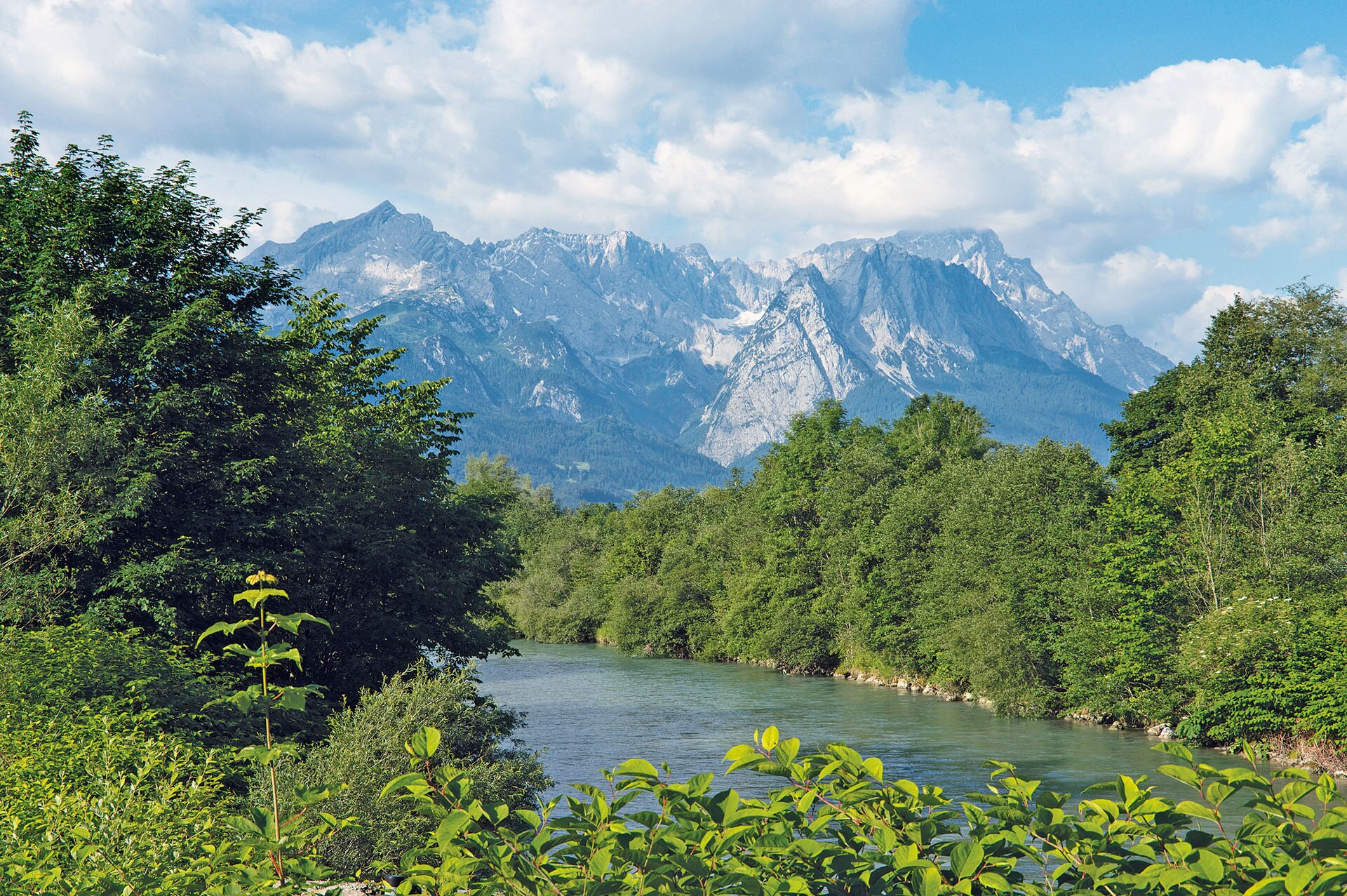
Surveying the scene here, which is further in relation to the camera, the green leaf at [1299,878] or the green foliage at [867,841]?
the green foliage at [867,841]

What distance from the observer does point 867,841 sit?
12.9 ft

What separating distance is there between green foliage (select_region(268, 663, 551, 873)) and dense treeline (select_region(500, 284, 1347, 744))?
24328 mm

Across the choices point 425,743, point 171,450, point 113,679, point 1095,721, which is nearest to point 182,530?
point 171,450

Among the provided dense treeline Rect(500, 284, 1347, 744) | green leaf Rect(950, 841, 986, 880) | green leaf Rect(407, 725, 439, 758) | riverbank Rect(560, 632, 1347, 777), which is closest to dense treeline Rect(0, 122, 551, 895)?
green leaf Rect(407, 725, 439, 758)

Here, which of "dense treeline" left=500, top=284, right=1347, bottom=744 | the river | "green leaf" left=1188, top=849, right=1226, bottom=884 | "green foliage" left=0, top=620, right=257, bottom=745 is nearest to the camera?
"green leaf" left=1188, top=849, right=1226, bottom=884

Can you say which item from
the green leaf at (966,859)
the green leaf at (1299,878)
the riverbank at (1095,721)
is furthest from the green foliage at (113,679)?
the riverbank at (1095,721)

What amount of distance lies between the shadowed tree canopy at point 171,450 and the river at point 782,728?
7.38 meters

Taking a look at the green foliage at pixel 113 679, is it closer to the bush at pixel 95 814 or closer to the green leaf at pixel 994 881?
the bush at pixel 95 814

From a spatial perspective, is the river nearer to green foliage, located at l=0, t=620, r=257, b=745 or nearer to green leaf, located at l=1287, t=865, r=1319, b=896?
green foliage, located at l=0, t=620, r=257, b=745

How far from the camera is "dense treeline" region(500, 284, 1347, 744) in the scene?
33.9m

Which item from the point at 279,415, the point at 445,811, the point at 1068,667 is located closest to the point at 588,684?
the point at 1068,667

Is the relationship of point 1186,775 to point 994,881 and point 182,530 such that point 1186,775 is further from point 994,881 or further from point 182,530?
point 182,530

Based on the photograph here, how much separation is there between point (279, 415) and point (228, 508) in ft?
12.5

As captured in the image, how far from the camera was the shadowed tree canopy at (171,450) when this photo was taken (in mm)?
20719
